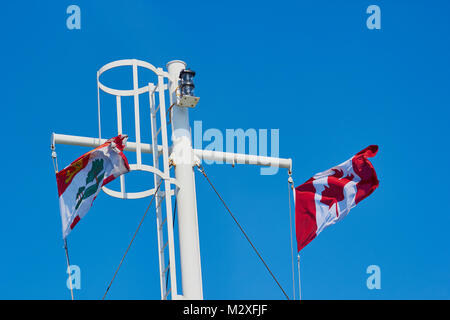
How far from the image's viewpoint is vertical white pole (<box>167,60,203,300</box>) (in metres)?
14.1

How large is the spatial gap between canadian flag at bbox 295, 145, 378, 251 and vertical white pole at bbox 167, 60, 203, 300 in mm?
3964

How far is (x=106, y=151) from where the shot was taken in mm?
14398

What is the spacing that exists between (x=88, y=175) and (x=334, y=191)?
6.83 metres

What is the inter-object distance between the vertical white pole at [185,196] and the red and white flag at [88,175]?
121 cm

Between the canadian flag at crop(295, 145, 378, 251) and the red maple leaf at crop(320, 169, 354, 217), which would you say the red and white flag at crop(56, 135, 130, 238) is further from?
the red maple leaf at crop(320, 169, 354, 217)

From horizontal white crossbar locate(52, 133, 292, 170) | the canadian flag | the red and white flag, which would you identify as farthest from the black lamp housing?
the canadian flag

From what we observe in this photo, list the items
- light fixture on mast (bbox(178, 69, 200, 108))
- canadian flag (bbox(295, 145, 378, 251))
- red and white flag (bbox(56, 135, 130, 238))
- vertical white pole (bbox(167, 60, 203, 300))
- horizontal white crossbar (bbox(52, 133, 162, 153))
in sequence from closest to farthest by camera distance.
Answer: vertical white pole (bbox(167, 60, 203, 300)), red and white flag (bbox(56, 135, 130, 238)), horizontal white crossbar (bbox(52, 133, 162, 153)), light fixture on mast (bbox(178, 69, 200, 108)), canadian flag (bbox(295, 145, 378, 251))

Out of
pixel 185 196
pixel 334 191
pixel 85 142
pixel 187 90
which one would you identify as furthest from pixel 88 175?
pixel 334 191

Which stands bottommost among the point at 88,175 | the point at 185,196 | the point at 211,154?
the point at 185,196

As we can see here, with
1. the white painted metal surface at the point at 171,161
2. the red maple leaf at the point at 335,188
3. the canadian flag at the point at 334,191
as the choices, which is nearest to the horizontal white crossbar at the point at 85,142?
the white painted metal surface at the point at 171,161

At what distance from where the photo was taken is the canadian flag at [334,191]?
17859 mm

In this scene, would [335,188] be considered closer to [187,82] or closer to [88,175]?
[187,82]

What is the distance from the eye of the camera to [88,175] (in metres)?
14.5
